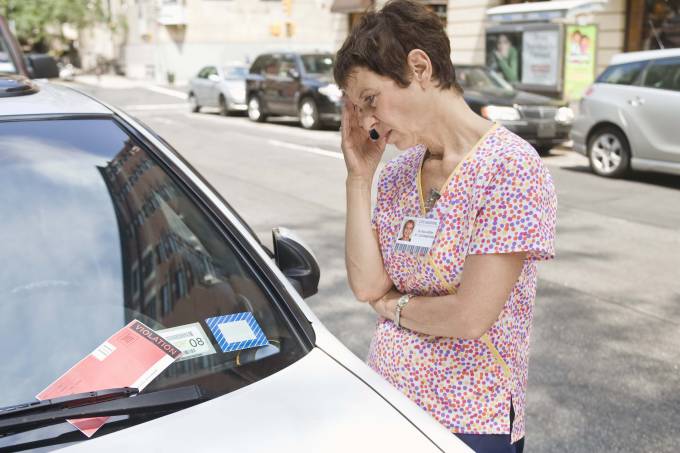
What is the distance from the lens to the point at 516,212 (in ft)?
5.36

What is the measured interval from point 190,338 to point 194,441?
1.42 ft

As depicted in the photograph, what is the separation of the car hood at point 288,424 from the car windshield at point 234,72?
20752mm

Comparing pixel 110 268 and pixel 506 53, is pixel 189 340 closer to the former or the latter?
pixel 110 268

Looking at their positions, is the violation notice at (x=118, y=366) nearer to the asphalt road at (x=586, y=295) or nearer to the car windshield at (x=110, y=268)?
the car windshield at (x=110, y=268)

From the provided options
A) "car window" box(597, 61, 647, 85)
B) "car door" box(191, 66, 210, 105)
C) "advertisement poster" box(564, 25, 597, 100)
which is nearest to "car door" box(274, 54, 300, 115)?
"car door" box(191, 66, 210, 105)

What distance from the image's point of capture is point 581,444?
3447 millimetres

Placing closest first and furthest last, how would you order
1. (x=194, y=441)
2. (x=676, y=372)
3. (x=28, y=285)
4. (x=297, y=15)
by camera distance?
(x=194, y=441)
(x=28, y=285)
(x=676, y=372)
(x=297, y=15)

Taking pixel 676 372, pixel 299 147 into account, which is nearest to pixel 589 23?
pixel 299 147

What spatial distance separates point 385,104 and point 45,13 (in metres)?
48.7

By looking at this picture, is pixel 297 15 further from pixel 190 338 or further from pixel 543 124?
pixel 190 338

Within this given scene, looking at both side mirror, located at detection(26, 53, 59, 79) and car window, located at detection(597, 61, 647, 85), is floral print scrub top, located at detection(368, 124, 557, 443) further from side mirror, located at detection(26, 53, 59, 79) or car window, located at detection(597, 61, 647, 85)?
car window, located at detection(597, 61, 647, 85)

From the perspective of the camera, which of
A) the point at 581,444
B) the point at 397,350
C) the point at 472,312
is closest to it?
the point at 472,312

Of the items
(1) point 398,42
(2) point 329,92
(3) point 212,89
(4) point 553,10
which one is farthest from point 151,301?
(3) point 212,89

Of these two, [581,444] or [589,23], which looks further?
[589,23]
